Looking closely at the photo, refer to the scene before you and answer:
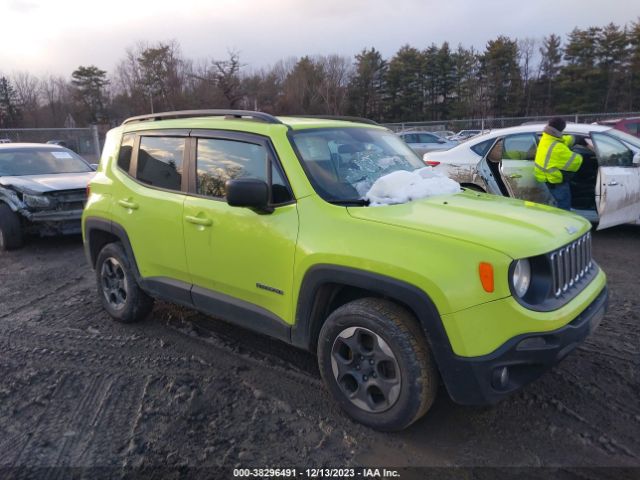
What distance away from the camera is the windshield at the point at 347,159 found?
10.9ft

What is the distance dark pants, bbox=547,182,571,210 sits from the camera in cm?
695

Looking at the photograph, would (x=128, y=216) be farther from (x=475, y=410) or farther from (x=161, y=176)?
(x=475, y=410)

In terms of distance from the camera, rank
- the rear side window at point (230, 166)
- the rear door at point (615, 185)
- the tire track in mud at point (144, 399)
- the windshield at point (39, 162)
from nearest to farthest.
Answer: the tire track in mud at point (144, 399) < the rear side window at point (230, 166) < the rear door at point (615, 185) < the windshield at point (39, 162)

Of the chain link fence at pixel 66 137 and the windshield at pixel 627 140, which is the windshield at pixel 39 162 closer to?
Answer: the chain link fence at pixel 66 137

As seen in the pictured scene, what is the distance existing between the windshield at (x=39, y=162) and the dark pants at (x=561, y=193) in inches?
307

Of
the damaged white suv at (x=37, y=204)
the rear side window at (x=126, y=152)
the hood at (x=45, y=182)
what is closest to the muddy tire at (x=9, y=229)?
the damaged white suv at (x=37, y=204)

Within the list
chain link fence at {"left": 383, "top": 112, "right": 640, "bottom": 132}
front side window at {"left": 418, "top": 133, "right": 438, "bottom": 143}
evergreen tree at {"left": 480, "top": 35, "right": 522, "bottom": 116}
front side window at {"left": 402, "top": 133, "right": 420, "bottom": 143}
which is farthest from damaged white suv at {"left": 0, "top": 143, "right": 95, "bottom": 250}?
evergreen tree at {"left": 480, "top": 35, "right": 522, "bottom": 116}

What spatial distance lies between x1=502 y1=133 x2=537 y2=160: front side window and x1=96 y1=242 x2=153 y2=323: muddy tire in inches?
219

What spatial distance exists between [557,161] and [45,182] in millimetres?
7591

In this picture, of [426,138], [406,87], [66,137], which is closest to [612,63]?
[406,87]

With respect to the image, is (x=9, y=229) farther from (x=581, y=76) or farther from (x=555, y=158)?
(x=581, y=76)

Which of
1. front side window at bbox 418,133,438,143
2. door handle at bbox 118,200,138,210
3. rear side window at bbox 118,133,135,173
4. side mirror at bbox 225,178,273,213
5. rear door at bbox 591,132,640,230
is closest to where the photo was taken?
side mirror at bbox 225,178,273,213

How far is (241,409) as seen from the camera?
3.26 metres

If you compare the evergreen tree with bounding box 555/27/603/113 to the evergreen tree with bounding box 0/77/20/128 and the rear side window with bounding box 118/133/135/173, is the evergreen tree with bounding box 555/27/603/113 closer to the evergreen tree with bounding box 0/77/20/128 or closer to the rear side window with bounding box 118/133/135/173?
the rear side window with bounding box 118/133/135/173
